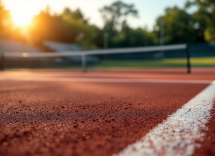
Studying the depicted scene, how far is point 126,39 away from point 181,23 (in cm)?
1247

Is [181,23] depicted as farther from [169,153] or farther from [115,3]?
[169,153]

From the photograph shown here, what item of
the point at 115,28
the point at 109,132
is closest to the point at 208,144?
the point at 109,132

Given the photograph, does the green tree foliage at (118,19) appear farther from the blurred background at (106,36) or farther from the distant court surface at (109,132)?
the distant court surface at (109,132)

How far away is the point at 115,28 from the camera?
53.2 m

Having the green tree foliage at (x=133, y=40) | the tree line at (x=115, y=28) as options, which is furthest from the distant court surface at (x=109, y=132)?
the green tree foliage at (x=133, y=40)

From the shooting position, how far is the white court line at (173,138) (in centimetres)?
104

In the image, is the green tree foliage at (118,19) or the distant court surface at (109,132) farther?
the green tree foliage at (118,19)

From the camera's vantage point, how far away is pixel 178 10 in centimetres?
4656

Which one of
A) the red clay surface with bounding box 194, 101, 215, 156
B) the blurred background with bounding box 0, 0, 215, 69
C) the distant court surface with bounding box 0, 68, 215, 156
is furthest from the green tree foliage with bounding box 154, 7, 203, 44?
the red clay surface with bounding box 194, 101, 215, 156

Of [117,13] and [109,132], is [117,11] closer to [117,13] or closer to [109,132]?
[117,13]

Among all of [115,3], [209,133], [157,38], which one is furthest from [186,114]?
[115,3]

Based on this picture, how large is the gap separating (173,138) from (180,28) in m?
45.9

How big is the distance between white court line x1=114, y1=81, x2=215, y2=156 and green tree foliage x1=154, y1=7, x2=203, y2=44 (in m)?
43.5

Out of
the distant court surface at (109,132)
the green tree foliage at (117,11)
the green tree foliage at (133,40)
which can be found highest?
the green tree foliage at (117,11)
